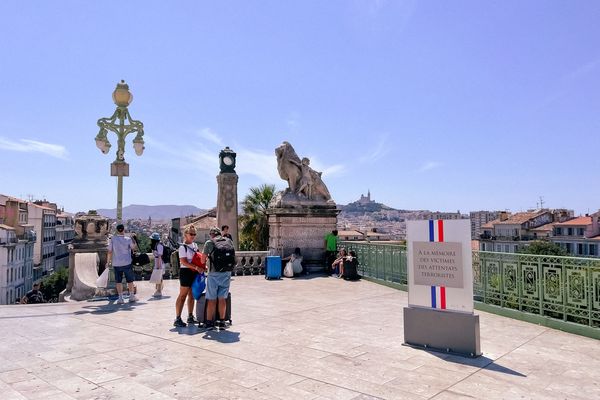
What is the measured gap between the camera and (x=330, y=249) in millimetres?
14719

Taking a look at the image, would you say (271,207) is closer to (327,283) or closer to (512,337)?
(327,283)

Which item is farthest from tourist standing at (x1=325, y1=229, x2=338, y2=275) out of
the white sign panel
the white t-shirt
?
the white sign panel

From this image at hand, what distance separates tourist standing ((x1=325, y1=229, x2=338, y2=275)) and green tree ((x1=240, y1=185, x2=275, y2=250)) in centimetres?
1015

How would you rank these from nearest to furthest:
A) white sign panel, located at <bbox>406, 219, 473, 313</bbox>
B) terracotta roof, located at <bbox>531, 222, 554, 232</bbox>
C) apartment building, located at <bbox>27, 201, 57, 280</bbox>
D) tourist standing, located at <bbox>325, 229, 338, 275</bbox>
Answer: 1. white sign panel, located at <bbox>406, 219, 473, 313</bbox>
2. tourist standing, located at <bbox>325, 229, 338, 275</bbox>
3. apartment building, located at <bbox>27, 201, 57, 280</bbox>
4. terracotta roof, located at <bbox>531, 222, 554, 232</bbox>

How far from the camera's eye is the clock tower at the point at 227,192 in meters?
21.5

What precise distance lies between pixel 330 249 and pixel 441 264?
8.70m

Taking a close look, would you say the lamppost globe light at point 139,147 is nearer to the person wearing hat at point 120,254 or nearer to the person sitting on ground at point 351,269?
the person wearing hat at point 120,254

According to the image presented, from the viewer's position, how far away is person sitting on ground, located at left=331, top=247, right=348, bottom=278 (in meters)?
13.5

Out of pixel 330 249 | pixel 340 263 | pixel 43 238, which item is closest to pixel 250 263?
pixel 330 249

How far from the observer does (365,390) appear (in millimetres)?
4332

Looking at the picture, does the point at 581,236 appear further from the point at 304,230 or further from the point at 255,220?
the point at 304,230

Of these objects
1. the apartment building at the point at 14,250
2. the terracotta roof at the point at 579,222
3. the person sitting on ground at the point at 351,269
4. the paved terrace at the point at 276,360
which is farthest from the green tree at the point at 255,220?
the terracotta roof at the point at 579,222

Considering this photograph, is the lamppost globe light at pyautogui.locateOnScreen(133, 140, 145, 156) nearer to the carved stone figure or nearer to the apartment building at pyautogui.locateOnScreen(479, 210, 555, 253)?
the carved stone figure

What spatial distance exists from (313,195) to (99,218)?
7164 mm
